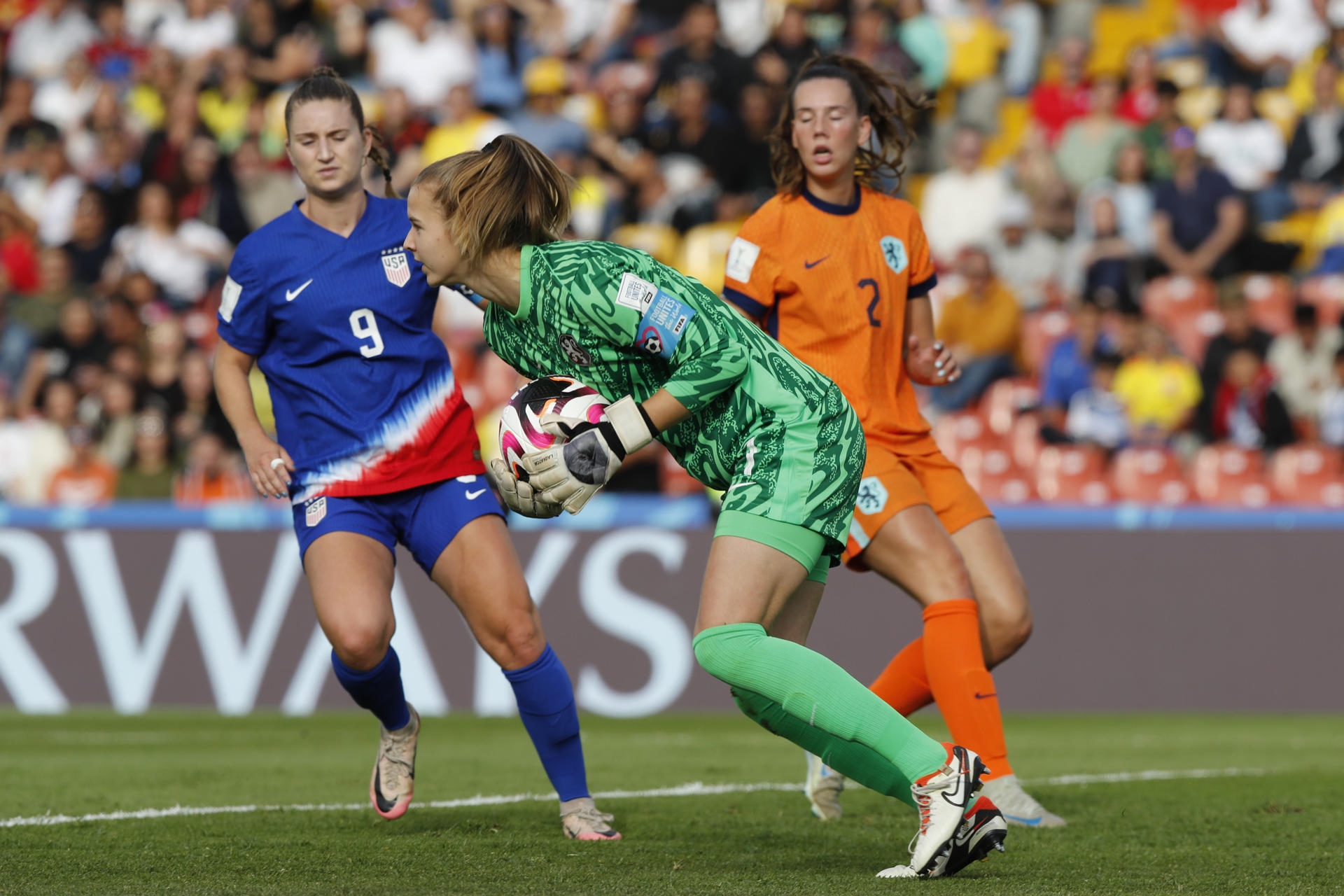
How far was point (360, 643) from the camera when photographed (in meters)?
5.05

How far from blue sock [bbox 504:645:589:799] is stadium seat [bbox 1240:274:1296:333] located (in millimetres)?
8888

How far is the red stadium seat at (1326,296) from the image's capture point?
40.2ft

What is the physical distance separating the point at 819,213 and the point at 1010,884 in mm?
2324

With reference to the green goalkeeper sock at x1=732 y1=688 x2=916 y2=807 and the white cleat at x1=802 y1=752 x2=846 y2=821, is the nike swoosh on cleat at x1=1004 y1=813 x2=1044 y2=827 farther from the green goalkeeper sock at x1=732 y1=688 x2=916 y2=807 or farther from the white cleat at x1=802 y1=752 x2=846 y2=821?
the green goalkeeper sock at x1=732 y1=688 x2=916 y2=807

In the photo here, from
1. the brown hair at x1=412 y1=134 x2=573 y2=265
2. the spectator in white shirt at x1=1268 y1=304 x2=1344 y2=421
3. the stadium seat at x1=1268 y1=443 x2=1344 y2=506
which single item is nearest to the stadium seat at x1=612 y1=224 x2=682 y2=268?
the spectator in white shirt at x1=1268 y1=304 x2=1344 y2=421

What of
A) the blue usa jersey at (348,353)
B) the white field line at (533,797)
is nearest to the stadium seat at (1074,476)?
the white field line at (533,797)

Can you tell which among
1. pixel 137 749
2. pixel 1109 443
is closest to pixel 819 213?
pixel 137 749

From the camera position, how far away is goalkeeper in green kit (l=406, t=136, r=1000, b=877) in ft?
13.4

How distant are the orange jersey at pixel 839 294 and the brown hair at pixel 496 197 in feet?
4.19

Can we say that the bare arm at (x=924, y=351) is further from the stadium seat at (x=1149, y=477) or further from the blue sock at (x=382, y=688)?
the stadium seat at (x=1149, y=477)

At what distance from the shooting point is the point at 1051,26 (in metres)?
15.6

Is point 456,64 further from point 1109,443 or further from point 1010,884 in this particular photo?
point 1010,884

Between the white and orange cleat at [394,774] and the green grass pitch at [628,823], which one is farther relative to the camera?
the white and orange cleat at [394,774]

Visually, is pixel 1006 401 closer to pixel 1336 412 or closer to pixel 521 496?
pixel 1336 412
